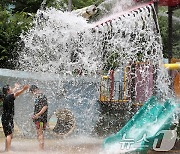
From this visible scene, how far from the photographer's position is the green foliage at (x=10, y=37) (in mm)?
17266

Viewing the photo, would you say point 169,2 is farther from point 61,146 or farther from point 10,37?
point 10,37

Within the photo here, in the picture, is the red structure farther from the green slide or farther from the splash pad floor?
the splash pad floor

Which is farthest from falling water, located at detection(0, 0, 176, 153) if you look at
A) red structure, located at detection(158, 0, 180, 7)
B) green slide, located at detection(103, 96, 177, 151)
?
red structure, located at detection(158, 0, 180, 7)

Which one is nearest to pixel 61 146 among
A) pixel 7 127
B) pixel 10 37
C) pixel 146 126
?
pixel 7 127

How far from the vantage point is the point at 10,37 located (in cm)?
1759

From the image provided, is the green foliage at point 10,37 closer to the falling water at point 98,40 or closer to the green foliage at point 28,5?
the green foliage at point 28,5

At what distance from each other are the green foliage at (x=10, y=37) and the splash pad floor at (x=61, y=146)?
5890 mm

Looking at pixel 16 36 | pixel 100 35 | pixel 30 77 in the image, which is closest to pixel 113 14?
pixel 100 35

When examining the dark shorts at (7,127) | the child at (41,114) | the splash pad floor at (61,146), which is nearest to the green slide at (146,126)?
the splash pad floor at (61,146)

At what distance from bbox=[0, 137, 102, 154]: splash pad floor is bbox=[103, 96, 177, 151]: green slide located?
3.09ft

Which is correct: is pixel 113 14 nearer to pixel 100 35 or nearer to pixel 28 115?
pixel 100 35

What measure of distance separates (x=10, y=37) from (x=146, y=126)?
33.3 ft

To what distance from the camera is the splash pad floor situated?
9.53 metres

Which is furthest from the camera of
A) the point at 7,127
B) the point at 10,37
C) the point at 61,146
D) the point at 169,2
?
the point at 10,37
